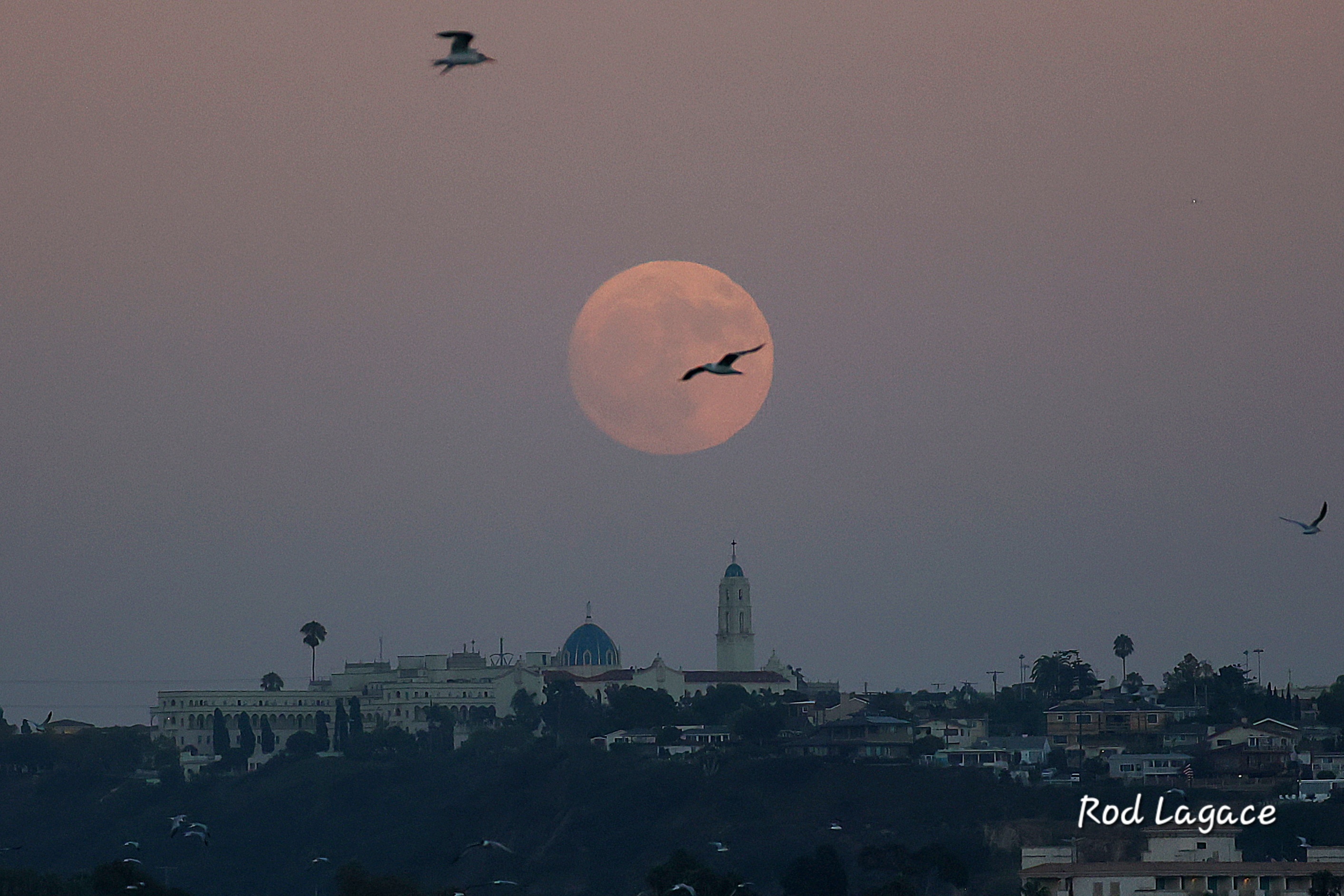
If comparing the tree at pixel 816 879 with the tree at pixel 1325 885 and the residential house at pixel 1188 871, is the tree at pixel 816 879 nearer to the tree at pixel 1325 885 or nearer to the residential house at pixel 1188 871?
the residential house at pixel 1188 871

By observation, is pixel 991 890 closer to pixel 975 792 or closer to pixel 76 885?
pixel 975 792

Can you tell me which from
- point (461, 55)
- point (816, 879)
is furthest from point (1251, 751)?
point (461, 55)

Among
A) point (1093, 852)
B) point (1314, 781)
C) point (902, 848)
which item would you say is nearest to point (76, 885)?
point (902, 848)

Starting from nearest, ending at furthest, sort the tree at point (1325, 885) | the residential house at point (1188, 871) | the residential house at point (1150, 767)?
the tree at point (1325, 885)
the residential house at point (1188, 871)
the residential house at point (1150, 767)

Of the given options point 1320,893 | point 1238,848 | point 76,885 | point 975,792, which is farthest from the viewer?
point 975,792

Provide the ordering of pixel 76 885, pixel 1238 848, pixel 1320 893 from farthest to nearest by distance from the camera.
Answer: pixel 1238 848 → pixel 76 885 → pixel 1320 893

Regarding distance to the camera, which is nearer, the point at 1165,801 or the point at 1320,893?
the point at 1320,893

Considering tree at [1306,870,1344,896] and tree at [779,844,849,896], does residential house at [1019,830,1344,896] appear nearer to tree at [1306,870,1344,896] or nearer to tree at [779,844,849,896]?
tree at [1306,870,1344,896]

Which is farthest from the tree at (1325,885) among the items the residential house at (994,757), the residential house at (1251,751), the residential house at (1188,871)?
the residential house at (994,757)
